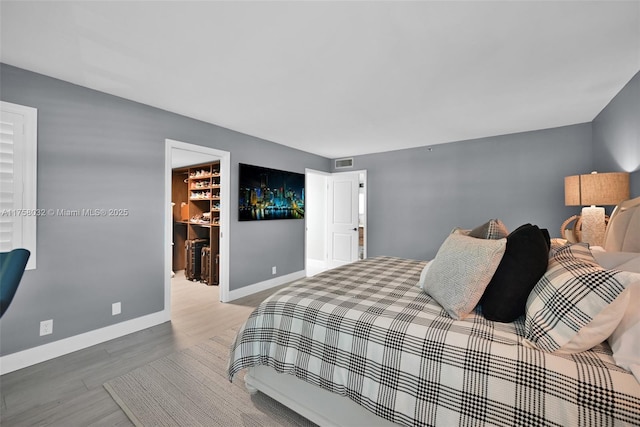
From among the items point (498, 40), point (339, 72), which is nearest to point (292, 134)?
point (339, 72)

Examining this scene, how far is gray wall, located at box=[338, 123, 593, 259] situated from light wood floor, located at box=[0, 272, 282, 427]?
320cm

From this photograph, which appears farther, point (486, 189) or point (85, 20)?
point (486, 189)

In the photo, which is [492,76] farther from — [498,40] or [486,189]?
[486,189]

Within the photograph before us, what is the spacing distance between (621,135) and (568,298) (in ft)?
9.05

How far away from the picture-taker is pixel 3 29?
5.86ft

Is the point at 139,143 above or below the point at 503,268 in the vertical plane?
above

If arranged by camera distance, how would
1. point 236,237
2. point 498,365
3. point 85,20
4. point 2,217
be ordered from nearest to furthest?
point 498,365
point 85,20
point 2,217
point 236,237

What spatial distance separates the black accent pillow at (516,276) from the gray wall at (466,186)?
3.26 metres

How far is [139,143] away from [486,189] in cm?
484

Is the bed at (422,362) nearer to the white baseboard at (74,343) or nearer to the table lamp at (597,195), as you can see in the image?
the table lamp at (597,195)

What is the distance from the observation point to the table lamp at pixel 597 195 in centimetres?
245

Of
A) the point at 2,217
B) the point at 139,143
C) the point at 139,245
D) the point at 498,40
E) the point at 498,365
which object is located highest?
the point at 498,40

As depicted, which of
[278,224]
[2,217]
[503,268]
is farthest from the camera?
[278,224]

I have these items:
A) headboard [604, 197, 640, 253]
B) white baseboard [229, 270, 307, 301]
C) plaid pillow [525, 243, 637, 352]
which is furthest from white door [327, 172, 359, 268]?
plaid pillow [525, 243, 637, 352]
